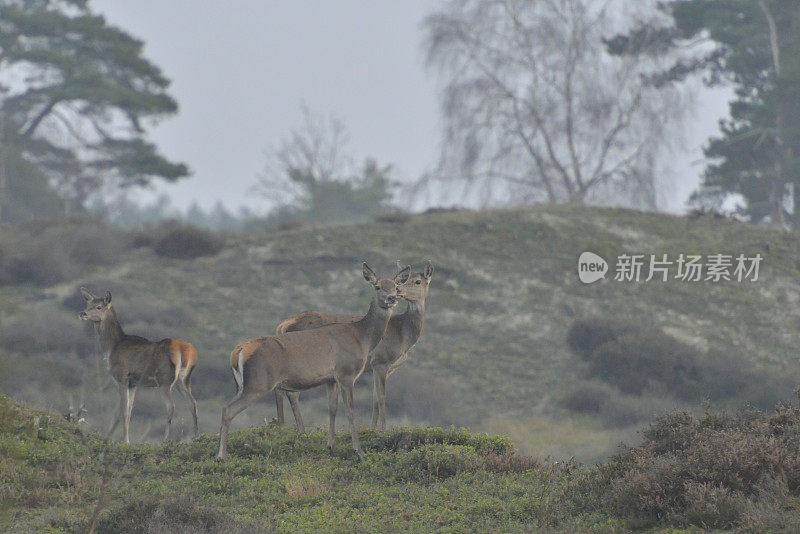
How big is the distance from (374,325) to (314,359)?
1.13 metres

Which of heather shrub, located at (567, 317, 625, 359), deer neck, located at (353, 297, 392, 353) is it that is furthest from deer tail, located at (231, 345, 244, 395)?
heather shrub, located at (567, 317, 625, 359)

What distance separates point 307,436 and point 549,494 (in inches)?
164

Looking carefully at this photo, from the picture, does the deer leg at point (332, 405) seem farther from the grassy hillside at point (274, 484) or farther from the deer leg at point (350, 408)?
the grassy hillside at point (274, 484)

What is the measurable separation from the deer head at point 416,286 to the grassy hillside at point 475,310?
7618 mm

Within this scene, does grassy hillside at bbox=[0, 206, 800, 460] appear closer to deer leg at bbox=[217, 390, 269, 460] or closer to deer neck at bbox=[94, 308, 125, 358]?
deer neck at bbox=[94, 308, 125, 358]

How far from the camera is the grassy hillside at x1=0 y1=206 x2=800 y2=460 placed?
77.9 feet

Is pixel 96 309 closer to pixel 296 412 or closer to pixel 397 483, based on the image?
pixel 296 412

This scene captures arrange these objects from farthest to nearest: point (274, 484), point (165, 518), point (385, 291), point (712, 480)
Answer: point (385, 291) → point (274, 484) → point (165, 518) → point (712, 480)

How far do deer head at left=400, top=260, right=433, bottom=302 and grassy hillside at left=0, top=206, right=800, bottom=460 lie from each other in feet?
25.0

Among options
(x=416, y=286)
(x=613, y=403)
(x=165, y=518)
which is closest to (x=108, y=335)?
(x=416, y=286)

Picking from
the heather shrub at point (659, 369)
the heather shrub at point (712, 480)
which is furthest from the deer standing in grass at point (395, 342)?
the heather shrub at point (659, 369)

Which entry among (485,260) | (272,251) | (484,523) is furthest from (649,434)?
(272,251)

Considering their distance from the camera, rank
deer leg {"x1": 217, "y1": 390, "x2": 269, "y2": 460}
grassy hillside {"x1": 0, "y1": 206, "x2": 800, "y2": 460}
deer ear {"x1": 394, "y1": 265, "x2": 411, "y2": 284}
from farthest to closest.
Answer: grassy hillside {"x1": 0, "y1": 206, "x2": 800, "y2": 460}
deer ear {"x1": 394, "y1": 265, "x2": 411, "y2": 284}
deer leg {"x1": 217, "y1": 390, "x2": 269, "y2": 460}

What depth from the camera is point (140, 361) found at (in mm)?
13258
